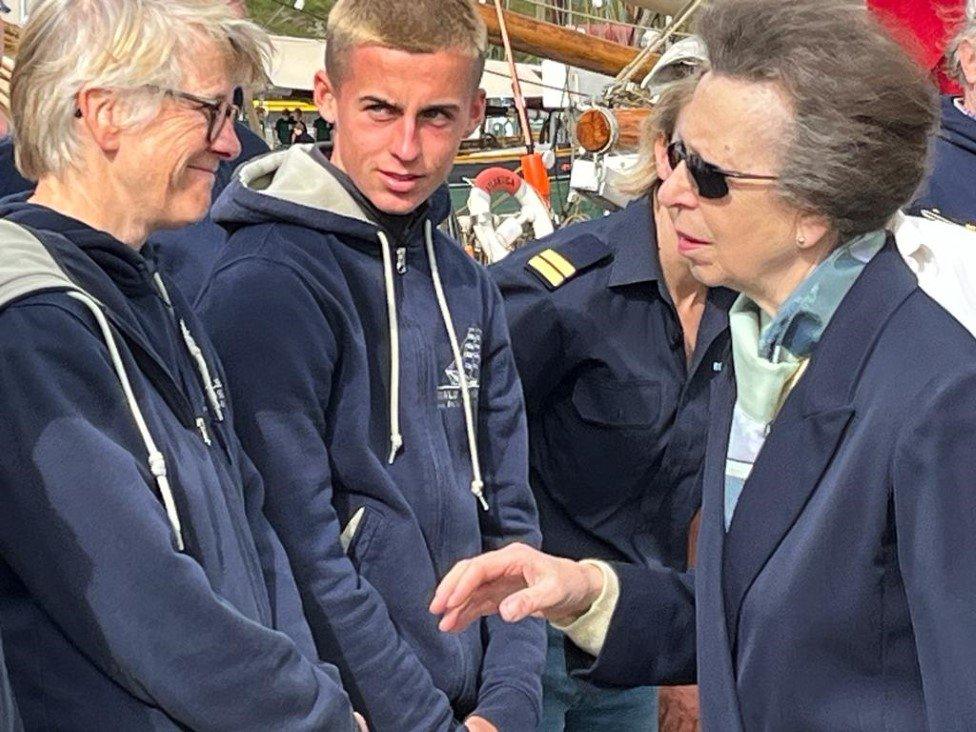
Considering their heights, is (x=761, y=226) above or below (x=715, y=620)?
above

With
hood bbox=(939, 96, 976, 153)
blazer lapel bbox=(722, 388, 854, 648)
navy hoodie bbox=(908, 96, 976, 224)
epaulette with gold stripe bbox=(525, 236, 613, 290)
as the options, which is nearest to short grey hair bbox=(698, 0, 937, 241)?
blazer lapel bbox=(722, 388, 854, 648)

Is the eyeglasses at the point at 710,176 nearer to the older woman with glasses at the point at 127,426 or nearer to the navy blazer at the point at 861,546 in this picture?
the navy blazer at the point at 861,546

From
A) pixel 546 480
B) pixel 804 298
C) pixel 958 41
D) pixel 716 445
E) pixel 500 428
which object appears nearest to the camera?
pixel 804 298

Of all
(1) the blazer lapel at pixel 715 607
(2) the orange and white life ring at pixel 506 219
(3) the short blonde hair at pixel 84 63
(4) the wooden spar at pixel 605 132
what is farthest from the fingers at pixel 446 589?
(2) the orange and white life ring at pixel 506 219

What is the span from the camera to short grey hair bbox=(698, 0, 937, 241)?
215 cm

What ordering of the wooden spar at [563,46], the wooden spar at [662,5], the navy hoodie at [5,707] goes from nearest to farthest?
the navy hoodie at [5,707], the wooden spar at [563,46], the wooden spar at [662,5]

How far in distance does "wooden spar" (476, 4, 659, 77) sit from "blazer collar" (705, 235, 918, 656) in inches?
290

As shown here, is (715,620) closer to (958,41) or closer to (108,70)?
(108,70)

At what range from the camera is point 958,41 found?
14.9 feet

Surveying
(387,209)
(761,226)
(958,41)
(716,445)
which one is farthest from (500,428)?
(958,41)

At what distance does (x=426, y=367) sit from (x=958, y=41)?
2.35 meters

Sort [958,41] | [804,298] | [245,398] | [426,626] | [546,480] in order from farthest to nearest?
[958,41], [546,480], [426,626], [245,398], [804,298]

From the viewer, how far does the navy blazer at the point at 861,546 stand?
1.89 m

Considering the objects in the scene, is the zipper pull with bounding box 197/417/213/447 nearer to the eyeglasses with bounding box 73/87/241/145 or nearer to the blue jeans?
the eyeglasses with bounding box 73/87/241/145
